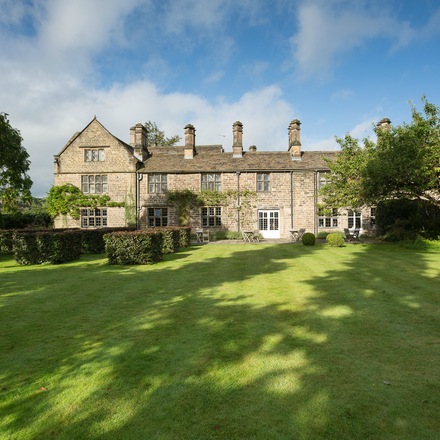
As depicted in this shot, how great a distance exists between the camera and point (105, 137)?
29469mm

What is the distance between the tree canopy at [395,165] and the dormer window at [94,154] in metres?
21.4

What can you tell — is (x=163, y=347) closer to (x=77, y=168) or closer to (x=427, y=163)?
(x=427, y=163)

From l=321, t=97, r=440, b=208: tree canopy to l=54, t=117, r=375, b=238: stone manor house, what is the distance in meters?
7.47

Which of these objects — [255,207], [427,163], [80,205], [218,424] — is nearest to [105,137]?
[80,205]

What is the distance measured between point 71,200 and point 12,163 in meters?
11.0

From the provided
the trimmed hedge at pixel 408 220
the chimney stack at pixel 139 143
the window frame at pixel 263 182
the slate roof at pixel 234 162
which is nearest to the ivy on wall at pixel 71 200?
the slate roof at pixel 234 162

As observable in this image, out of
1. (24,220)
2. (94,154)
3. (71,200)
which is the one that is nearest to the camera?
(24,220)

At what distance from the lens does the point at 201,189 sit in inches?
1166

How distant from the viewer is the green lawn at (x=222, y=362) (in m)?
3.15

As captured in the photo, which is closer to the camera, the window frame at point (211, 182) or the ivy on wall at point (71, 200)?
the ivy on wall at point (71, 200)

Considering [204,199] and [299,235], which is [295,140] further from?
[204,199]

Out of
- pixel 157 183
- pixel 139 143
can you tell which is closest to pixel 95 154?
pixel 139 143

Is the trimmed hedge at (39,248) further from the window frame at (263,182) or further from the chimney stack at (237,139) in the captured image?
the chimney stack at (237,139)

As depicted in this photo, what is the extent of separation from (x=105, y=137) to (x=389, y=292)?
28.1 meters
